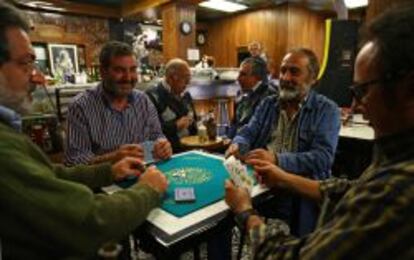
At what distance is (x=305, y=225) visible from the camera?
1.63 meters

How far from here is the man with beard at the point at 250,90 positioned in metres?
2.95

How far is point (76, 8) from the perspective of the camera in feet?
20.3

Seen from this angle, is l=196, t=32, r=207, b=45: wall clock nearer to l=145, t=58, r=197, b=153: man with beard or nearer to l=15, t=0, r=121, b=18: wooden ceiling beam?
l=15, t=0, r=121, b=18: wooden ceiling beam

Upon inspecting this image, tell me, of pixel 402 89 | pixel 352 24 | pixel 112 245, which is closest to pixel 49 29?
pixel 352 24

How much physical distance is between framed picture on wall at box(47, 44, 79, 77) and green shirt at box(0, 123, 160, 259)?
5.77 metres

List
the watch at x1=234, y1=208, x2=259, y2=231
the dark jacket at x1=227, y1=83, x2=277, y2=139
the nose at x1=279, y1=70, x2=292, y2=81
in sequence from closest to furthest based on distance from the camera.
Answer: the watch at x1=234, y1=208, x2=259, y2=231 → the nose at x1=279, y1=70, x2=292, y2=81 → the dark jacket at x1=227, y1=83, x2=277, y2=139

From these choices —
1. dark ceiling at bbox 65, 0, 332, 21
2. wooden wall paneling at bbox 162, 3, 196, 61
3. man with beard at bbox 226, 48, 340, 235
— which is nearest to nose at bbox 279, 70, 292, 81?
man with beard at bbox 226, 48, 340, 235

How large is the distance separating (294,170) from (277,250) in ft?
2.94

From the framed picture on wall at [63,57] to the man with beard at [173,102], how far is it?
3645 mm

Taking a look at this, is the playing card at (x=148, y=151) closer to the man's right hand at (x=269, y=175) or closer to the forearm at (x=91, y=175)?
the forearm at (x=91, y=175)

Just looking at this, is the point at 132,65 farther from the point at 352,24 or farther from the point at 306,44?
the point at 306,44

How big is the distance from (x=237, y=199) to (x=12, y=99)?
846 millimetres

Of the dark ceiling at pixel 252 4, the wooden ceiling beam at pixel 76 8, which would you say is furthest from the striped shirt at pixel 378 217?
the dark ceiling at pixel 252 4

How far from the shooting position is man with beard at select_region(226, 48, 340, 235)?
1.63 metres
